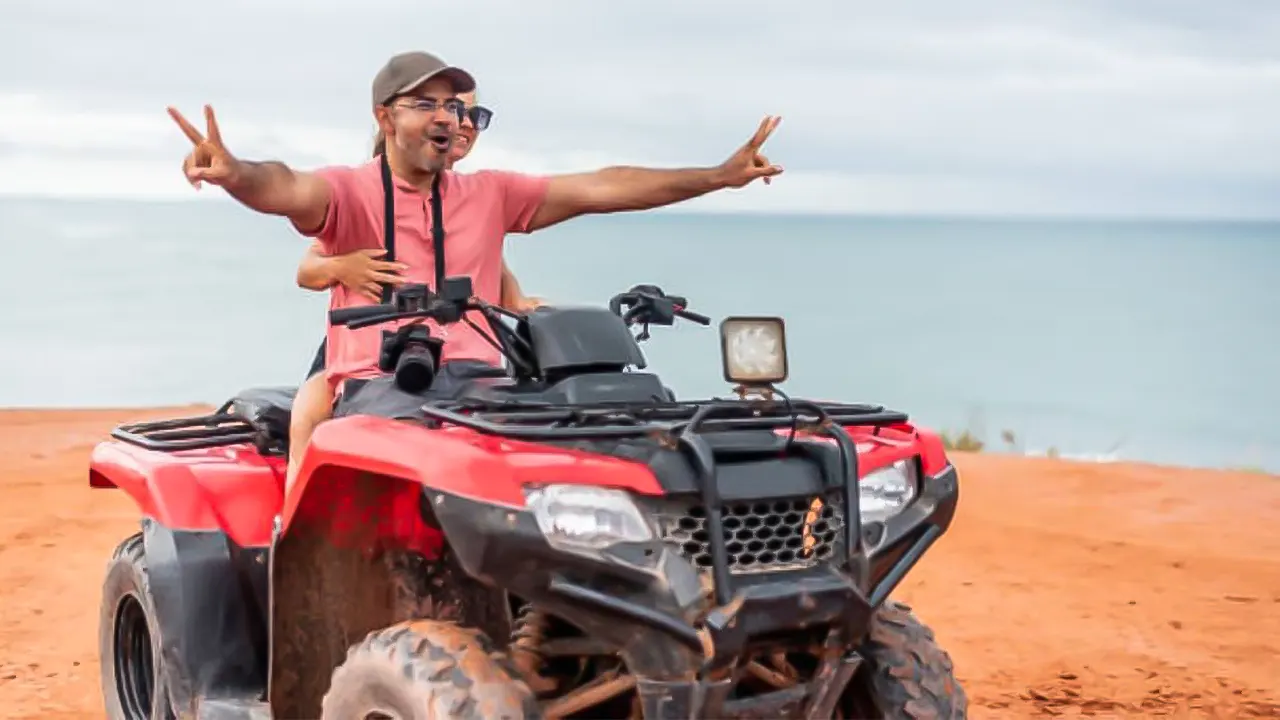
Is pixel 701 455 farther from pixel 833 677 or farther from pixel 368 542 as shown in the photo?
pixel 368 542

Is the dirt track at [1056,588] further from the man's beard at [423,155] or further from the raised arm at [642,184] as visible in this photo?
the man's beard at [423,155]

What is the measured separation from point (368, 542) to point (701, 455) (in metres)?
1.12

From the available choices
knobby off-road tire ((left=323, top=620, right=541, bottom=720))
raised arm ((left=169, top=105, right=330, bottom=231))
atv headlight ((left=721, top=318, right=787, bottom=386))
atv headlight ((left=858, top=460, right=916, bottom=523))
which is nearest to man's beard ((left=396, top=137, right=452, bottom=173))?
raised arm ((left=169, top=105, right=330, bottom=231))

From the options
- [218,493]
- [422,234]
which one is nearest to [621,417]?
[422,234]

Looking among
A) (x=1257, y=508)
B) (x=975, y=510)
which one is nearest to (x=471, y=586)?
(x=975, y=510)

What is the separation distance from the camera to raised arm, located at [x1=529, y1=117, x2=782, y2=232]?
4.77 m

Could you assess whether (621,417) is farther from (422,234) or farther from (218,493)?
(218,493)

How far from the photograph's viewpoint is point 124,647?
5559 mm

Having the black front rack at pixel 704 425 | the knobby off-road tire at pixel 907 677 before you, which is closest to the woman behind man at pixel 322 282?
the black front rack at pixel 704 425

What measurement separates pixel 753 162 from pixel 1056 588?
16.7 ft

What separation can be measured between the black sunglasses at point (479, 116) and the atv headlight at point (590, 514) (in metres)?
2.24

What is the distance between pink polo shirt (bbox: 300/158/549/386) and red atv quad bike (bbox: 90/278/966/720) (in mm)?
237

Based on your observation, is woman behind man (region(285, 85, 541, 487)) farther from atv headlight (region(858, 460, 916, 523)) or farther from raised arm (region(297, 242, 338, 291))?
atv headlight (region(858, 460, 916, 523))

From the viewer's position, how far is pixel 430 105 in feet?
15.7
